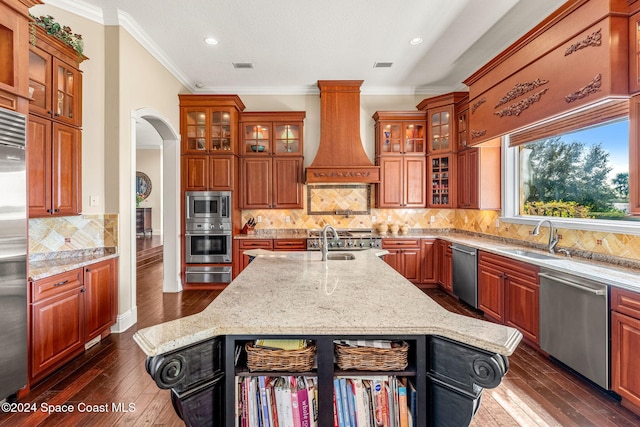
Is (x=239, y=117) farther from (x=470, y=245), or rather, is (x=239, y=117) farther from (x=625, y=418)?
(x=625, y=418)

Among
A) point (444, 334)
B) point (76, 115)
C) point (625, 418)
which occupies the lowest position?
point (625, 418)

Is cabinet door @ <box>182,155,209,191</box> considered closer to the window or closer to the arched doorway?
the arched doorway

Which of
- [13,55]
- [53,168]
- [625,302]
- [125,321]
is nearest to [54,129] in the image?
[53,168]

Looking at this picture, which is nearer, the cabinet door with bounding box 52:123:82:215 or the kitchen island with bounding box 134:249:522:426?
the kitchen island with bounding box 134:249:522:426

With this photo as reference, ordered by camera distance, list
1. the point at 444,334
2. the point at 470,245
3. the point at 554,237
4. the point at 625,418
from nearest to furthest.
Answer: the point at 444,334, the point at 625,418, the point at 554,237, the point at 470,245

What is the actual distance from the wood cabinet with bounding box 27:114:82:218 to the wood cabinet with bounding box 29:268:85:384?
638 millimetres

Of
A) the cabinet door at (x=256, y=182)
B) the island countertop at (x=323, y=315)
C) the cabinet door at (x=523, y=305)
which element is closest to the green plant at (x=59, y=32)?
the cabinet door at (x=256, y=182)

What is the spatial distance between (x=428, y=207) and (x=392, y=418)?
170 inches

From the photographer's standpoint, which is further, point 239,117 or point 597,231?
point 239,117

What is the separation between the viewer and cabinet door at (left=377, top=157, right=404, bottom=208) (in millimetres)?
5141

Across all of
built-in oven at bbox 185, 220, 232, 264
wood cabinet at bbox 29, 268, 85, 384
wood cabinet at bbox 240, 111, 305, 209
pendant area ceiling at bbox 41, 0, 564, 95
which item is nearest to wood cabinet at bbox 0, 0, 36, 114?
pendant area ceiling at bbox 41, 0, 564, 95

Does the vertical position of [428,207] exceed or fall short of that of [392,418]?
it exceeds it

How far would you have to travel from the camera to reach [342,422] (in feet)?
4.06

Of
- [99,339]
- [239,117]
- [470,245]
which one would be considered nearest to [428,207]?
[470,245]
